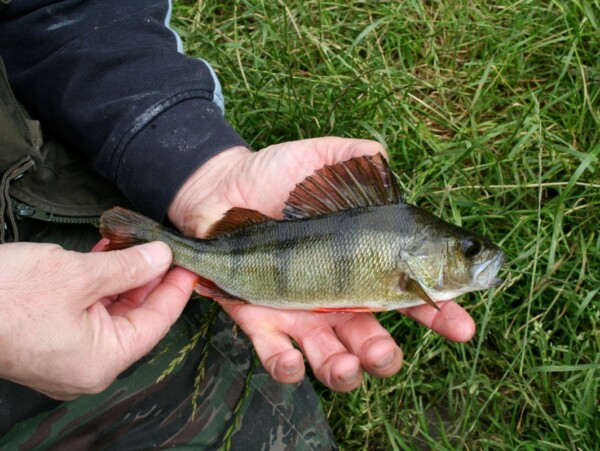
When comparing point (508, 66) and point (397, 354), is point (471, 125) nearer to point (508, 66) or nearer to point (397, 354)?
point (508, 66)

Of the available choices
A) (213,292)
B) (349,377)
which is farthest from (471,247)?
(213,292)

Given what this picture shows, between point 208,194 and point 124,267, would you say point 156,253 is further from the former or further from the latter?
point 208,194

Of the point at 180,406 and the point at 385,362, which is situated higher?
the point at 385,362

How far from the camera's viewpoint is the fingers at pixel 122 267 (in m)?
2.25

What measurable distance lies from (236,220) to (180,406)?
91 centimetres

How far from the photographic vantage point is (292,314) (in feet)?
9.19

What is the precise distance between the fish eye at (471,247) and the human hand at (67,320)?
4.34 feet

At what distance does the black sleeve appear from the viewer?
3096 millimetres

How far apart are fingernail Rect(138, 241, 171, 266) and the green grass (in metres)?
1.39

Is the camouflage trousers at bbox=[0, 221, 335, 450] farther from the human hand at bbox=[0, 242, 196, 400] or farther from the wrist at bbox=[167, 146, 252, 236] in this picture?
the wrist at bbox=[167, 146, 252, 236]

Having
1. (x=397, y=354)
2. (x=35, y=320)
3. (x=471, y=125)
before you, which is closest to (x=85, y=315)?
(x=35, y=320)

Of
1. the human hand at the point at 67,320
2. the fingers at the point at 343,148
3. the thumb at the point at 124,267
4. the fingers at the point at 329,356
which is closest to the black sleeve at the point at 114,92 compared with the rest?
the fingers at the point at 343,148

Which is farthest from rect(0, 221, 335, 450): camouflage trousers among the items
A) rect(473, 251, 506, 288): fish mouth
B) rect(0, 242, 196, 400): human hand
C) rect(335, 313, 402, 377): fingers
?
rect(473, 251, 506, 288): fish mouth

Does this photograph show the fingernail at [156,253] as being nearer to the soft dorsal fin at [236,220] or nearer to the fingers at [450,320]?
the soft dorsal fin at [236,220]
